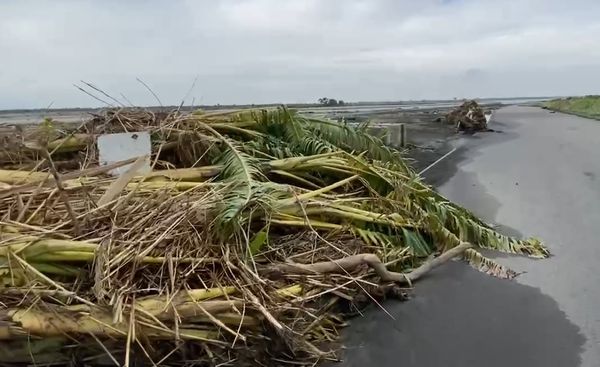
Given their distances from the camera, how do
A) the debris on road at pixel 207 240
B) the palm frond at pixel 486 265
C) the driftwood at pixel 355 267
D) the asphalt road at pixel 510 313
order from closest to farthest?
the debris on road at pixel 207 240 < the asphalt road at pixel 510 313 < the driftwood at pixel 355 267 < the palm frond at pixel 486 265

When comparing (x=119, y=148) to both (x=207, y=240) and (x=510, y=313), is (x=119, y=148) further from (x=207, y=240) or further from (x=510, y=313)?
(x=510, y=313)

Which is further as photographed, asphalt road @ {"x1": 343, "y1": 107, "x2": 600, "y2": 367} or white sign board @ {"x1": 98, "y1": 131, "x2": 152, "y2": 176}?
white sign board @ {"x1": 98, "y1": 131, "x2": 152, "y2": 176}

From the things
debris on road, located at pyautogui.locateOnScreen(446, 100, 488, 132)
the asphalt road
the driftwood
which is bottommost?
debris on road, located at pyautogui.locateOnScreen(446, 100, 488, 132)

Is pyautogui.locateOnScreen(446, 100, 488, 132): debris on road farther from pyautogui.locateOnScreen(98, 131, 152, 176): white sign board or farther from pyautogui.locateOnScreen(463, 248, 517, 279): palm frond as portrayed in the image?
pyautogui.locateOnScreen(98, 131, 152, 176): white sign board

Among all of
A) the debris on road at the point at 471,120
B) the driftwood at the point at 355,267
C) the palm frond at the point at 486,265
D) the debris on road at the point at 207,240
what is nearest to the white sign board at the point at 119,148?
the debris on road at the point at 207,240

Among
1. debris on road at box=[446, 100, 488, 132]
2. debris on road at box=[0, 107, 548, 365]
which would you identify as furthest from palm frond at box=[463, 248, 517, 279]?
debris on road at box=[446, 100, 488, 132]

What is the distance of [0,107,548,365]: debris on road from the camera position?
3.46m

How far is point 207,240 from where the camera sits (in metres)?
4.08

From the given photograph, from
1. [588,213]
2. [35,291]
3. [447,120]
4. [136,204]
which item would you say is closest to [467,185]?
[588,213]

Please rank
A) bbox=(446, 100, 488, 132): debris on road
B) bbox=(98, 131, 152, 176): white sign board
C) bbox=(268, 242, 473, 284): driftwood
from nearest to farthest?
bbox=(268, 242, 473, 284): driftwood < bbox=(98, 131, 152, 176): white sign board < bbox=(446, 100, 488, 132): debris on road

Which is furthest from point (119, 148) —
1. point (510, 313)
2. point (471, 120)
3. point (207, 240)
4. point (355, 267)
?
point (471, 120)

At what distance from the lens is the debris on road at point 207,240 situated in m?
3.46

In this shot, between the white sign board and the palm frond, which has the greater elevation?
the white sign board

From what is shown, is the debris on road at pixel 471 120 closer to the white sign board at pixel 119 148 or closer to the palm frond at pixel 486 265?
the palm frond at pixel 486 265
